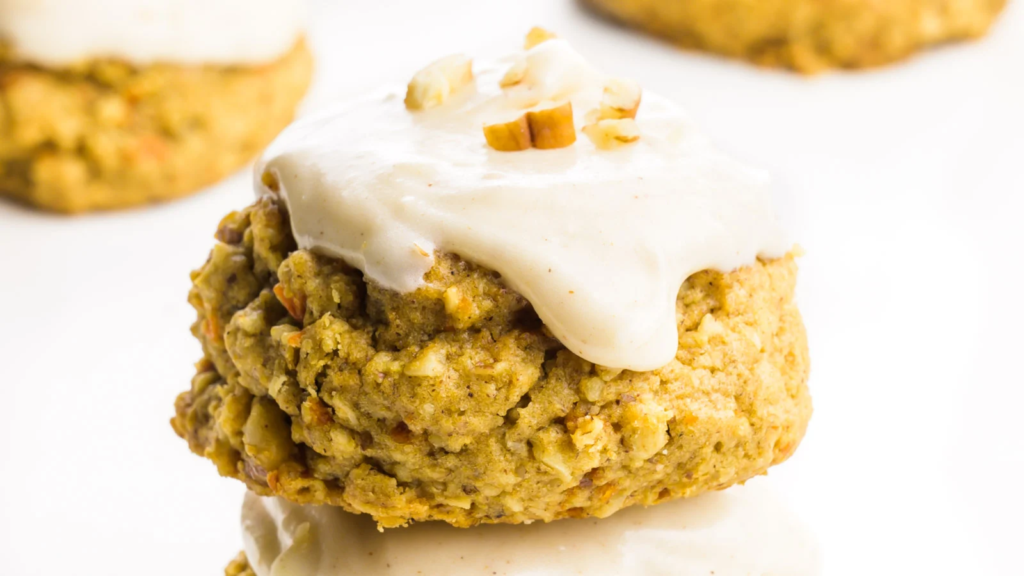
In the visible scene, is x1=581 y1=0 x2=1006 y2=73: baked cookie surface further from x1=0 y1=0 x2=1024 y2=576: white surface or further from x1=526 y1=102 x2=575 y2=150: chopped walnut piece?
x1=526 y1=102 x2=575 y2=150: chopped walnut piece

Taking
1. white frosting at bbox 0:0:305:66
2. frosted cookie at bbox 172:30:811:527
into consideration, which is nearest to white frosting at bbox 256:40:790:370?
frosted cookie at bbox 172:30:811:527

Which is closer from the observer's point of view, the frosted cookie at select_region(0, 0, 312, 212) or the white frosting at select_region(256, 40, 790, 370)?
the white frosting at select_region(256, 40, 790, 370)

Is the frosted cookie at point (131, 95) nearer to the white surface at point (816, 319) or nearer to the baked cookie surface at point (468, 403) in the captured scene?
the white surface at point (816, 319)

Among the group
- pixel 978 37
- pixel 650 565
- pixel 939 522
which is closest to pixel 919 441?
pixel 939 522

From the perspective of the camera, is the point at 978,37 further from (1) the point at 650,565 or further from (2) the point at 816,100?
(1) the point at 650,565

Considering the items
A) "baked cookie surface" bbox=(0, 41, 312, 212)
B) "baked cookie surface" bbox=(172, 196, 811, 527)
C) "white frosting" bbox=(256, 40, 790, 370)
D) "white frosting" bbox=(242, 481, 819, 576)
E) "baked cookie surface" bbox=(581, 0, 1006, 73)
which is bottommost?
"baked cookie surface" bbox=(581, 0, 1006, 73)

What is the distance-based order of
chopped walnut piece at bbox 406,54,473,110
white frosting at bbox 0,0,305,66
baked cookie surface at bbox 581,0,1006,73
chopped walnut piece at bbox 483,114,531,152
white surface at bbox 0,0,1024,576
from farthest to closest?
1. baked cookie surface at bbox 581,0,1006,73
2. white frosting at bbox 0,0,305,66
3. white surface at bbox 0,0,1024,576
4. chopped walnut piece at bbox 406,54,473,110
5. chopped walnut piece at bbox 483,114,531,152

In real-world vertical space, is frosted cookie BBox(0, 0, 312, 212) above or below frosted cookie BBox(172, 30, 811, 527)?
below

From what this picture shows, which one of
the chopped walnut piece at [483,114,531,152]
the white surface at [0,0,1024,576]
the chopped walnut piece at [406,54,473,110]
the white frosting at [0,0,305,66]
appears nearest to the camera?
the chopped walnut piece at [483,114,531,152]
